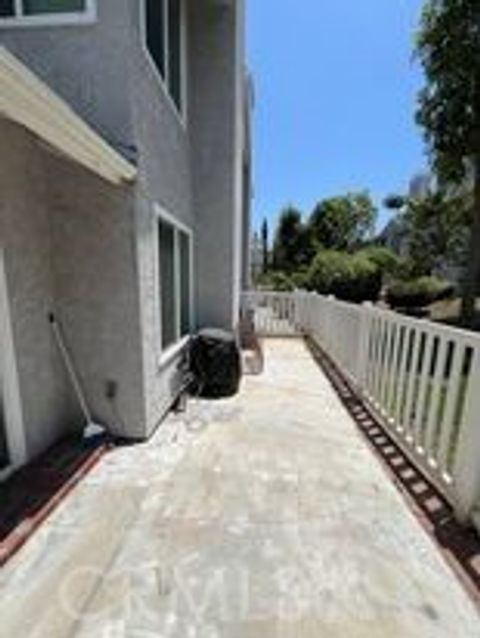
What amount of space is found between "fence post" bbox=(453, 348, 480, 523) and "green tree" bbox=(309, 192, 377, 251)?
97.6 ft

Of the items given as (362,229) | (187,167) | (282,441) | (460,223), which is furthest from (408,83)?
(362,229)

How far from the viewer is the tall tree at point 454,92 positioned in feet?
33.9

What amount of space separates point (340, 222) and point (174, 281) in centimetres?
2901

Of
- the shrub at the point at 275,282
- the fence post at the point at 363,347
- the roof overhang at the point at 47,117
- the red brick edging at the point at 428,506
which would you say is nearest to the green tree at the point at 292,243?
the shrub at the point at 275,282

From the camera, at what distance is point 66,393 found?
4.04 m

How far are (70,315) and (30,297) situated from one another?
47 cm

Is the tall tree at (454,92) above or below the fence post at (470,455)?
above

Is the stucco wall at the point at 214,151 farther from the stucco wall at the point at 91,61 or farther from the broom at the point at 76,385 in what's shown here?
the stucco wall at the point at 91,61

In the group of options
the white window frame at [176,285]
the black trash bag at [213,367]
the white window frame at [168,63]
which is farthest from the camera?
the black trash bag at [213,367]

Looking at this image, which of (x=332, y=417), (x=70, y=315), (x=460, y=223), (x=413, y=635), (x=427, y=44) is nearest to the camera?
(x=413, y=635)

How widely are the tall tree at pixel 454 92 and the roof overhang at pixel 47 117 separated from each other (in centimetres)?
1015

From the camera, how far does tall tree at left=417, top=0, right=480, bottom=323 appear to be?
1033 cm

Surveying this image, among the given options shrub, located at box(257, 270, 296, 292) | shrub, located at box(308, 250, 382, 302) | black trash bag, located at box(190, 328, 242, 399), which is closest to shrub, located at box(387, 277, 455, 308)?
shrub, located at box(308, 250, 382, 302)

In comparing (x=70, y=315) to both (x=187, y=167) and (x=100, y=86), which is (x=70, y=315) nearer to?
(x=100, y=86)
